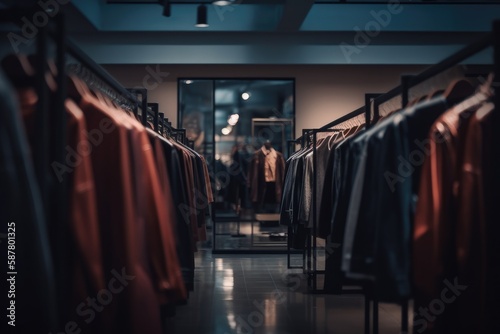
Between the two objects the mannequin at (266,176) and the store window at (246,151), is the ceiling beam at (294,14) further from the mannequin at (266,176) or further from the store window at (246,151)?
the mannequin at (266,176)

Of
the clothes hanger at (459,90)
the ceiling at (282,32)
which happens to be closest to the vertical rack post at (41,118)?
the clothes hanger at (459,90)

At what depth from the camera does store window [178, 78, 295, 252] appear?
7918mm

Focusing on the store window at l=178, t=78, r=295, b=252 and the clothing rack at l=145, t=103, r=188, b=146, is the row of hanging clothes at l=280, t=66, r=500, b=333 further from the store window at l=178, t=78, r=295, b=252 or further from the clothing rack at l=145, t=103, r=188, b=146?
the store window at l=178, t=78, r=295, b=252

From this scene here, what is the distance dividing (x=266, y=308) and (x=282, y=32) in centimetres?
438

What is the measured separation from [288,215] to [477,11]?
4207 mm

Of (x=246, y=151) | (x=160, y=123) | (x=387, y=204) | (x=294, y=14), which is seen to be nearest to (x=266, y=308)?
(x=160, y=123)

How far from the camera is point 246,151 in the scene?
8.65 meters

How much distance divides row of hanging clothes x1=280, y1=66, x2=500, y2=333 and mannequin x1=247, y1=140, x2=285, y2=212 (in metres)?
5.94

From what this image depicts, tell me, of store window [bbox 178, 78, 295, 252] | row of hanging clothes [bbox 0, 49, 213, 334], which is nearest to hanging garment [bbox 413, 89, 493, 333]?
row of hanging clothes [bbox 0, 49, 213, 334]

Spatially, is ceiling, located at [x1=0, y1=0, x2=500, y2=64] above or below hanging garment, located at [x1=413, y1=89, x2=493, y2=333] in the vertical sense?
above

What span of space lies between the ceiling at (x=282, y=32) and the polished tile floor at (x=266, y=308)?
3278 millimetres

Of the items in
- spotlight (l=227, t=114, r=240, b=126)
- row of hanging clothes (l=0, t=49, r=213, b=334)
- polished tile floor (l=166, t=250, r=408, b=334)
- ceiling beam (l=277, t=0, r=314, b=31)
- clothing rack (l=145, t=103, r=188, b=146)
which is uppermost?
ceiling beam (l=277, t=0, r=314, b=31)

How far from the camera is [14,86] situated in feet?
4.97

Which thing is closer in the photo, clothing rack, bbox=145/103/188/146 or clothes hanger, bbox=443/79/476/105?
clothes hanger, bbox=443/79/476/105
